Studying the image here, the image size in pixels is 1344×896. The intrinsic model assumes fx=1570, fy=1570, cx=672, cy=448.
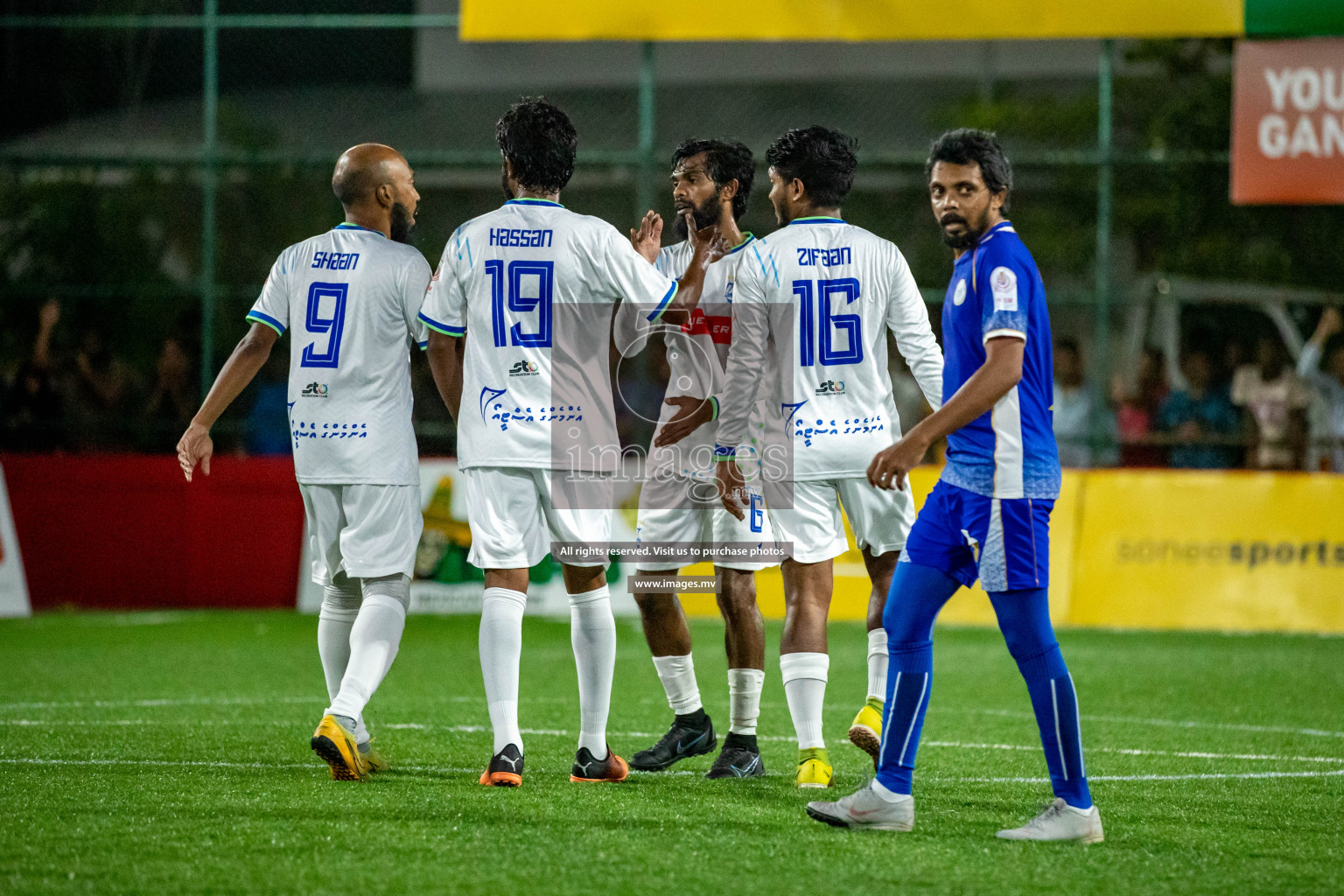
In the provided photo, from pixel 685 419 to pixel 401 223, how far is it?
1.34m

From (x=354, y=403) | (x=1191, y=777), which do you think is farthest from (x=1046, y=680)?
(x=354, y=403)

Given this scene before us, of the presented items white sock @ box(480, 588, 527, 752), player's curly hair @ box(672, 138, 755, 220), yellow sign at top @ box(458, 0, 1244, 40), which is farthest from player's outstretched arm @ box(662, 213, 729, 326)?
yellow sign at top @ box(458, 0, 1244, 40)

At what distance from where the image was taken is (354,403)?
5.74 metres

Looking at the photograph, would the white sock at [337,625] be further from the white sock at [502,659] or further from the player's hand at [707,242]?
the player's hand at [707,242]

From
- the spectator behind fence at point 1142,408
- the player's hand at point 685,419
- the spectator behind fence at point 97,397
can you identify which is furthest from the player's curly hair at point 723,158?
the spectator behind fence at point 97,397

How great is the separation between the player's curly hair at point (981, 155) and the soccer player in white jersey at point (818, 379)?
43.4 inches

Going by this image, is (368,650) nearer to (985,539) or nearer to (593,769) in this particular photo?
(593,769)

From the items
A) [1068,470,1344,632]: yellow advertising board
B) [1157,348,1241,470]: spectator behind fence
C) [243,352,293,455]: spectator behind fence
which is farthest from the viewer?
[243,352,293,455]: spectator behind fence

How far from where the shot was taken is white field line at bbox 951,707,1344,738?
7289 mm

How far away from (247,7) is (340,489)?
40.7ft

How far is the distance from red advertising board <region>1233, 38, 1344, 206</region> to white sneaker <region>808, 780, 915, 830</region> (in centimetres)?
975

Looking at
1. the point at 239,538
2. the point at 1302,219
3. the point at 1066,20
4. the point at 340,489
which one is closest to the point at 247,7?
the point at 239,538

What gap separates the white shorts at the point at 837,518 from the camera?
5742 mm

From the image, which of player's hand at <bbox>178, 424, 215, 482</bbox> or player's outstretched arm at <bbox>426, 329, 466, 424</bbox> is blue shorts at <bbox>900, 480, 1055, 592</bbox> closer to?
player's outstretched arm at <bbox>426, 329, 466, 424</bbox>
